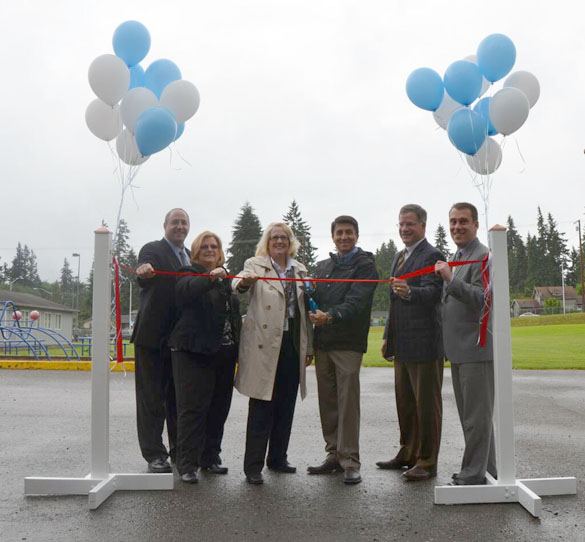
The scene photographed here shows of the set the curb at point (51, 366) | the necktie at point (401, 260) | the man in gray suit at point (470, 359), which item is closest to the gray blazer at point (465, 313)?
the man in gray suit at point (470, 359)

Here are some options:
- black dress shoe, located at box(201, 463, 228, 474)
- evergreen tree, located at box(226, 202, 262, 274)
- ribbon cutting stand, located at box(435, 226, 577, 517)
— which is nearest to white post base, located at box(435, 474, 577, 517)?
ribbon cutting stand, located at box(435, 226, 577, 517)

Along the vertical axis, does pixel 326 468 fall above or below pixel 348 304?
below

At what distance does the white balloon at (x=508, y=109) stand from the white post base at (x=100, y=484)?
12.5ft

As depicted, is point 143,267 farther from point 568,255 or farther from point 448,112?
point 568,255

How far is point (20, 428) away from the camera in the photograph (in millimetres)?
6762

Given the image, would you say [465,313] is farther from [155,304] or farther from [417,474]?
[155,304]

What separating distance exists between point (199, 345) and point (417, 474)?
2084mm

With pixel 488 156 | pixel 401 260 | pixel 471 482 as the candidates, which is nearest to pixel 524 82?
pixel 488 156

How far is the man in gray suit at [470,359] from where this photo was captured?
4371mm

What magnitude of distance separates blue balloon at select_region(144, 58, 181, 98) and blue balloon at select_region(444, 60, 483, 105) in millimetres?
2483

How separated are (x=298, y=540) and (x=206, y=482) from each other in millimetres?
1441

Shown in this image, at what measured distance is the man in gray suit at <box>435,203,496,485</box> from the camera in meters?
4.37

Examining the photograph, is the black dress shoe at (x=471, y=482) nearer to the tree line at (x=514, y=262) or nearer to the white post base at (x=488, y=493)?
the white post base at (x=488, y=493)

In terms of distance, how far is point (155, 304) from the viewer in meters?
4.95
